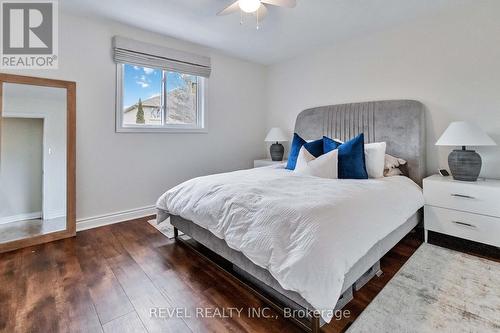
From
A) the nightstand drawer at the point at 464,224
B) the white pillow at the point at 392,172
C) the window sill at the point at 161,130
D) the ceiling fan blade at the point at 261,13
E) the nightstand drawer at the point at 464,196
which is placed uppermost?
the ceiling fan blade at the point at 261,13

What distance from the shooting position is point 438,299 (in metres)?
1.54

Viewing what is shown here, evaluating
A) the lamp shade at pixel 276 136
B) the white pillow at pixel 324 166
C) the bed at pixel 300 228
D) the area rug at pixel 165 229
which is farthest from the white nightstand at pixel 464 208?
the area rug at pixel 165 229

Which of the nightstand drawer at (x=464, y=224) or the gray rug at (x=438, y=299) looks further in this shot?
the nightstand drawer at (x=464, y=224)

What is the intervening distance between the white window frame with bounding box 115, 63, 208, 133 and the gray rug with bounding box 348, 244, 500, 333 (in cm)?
298

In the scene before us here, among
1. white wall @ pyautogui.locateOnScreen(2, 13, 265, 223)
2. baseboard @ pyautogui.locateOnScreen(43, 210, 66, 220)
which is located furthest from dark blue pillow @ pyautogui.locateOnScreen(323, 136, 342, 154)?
baseboard @ pyautogui.locateOnScreen(43, 210, 66, 220)

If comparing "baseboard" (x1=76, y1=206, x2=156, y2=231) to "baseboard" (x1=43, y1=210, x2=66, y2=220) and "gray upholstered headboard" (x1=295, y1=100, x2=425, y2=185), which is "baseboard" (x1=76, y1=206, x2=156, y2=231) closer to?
"baseboard" (x1=43, y1=210, x2=66, y2=220)

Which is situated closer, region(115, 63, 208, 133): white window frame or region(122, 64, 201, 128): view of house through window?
region(115, 63, 208, 133): white window frame

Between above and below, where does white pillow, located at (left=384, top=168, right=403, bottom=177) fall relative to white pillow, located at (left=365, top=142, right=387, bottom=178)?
below

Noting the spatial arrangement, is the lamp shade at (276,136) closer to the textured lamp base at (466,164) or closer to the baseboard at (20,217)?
the textured lamp base at (466,164)

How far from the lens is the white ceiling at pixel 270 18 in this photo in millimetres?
2422

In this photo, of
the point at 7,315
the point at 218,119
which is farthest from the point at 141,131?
the point at 7,315

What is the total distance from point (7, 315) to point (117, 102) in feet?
7.39

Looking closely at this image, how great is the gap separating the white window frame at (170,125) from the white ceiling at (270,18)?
0.59m

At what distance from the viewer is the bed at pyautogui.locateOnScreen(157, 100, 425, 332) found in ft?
3.86
